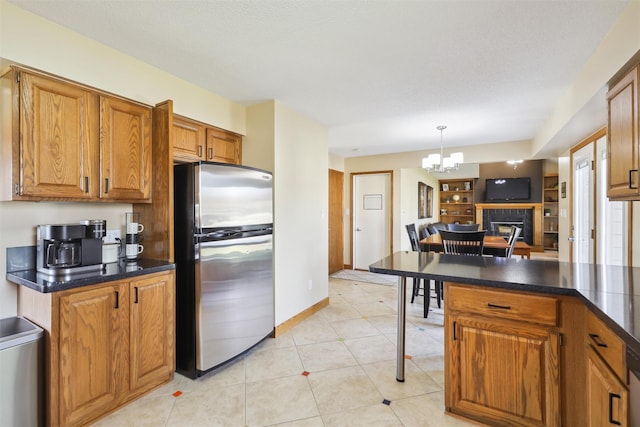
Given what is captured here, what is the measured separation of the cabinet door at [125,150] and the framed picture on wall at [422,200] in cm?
634

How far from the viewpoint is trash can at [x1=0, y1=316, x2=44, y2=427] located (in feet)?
4.88

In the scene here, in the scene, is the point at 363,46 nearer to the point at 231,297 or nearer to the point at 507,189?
the point at 231,297

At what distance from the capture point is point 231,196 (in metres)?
2.37

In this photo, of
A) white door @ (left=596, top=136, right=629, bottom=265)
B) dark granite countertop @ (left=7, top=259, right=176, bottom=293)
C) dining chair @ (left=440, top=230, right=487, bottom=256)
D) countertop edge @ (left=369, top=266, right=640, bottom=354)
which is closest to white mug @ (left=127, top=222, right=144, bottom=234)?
dark granite countertop @ (left=7, top=259, right=176, bottom=293)

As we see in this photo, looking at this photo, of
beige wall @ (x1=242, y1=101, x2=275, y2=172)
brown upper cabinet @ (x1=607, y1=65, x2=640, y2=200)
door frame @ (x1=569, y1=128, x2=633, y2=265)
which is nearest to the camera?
brown upper cabinet @ (x1=607, y1=65, x2=640, y2=200)

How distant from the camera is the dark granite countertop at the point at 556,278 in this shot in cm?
113

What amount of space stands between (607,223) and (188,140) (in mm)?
4132

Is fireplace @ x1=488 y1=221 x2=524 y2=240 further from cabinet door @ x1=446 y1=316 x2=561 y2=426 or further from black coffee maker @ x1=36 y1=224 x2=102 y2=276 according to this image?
black coffee maker @ x1=36 y1=224 x2=102 y2=276

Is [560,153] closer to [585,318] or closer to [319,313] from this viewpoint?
[585,318]

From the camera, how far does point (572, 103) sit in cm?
257

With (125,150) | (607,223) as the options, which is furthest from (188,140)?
(607,223)

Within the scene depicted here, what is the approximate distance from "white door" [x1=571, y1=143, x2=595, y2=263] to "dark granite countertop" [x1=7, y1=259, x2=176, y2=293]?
14.1ft

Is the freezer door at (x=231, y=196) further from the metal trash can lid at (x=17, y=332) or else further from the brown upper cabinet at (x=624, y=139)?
the brown upper cabinet at (x=624, y=139)

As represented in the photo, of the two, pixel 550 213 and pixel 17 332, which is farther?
pixel 550 213
